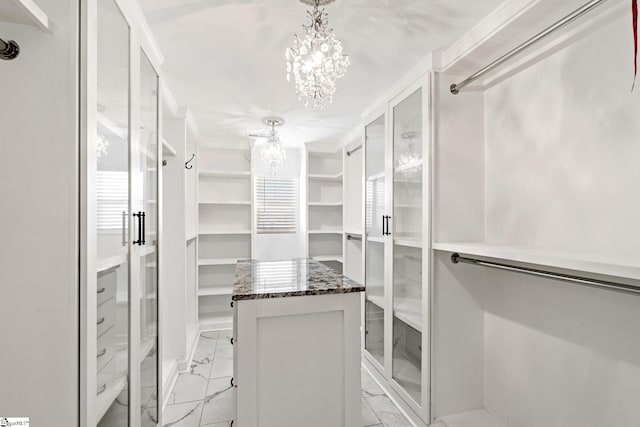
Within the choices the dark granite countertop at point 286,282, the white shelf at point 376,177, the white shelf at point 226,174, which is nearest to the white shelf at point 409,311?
the dark granite countertop at point 286,282

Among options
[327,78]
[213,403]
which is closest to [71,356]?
[327,78]

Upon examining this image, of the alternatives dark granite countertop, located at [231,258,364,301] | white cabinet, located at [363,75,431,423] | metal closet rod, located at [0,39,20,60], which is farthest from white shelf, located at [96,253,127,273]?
white cabinet, located at [363,75,431,423]

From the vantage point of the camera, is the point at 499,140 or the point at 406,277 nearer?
the point at 499,140

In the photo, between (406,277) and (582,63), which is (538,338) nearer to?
(406,277)

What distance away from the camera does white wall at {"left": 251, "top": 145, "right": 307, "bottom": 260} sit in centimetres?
411

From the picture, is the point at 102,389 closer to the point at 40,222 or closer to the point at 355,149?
the point at 40,222

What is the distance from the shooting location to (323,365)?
66.5 inches

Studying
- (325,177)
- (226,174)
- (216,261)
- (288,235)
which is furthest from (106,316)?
(325,177)

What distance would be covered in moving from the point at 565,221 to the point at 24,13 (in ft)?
7.58

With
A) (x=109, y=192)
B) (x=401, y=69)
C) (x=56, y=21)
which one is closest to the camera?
(x=56, y=21)

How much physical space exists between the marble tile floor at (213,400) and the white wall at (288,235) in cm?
144

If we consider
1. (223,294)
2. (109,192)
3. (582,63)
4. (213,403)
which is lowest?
(213,403)

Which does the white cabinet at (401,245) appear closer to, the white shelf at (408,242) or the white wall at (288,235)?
the white shelf at (408,242)

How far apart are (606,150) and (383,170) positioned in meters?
1.55
